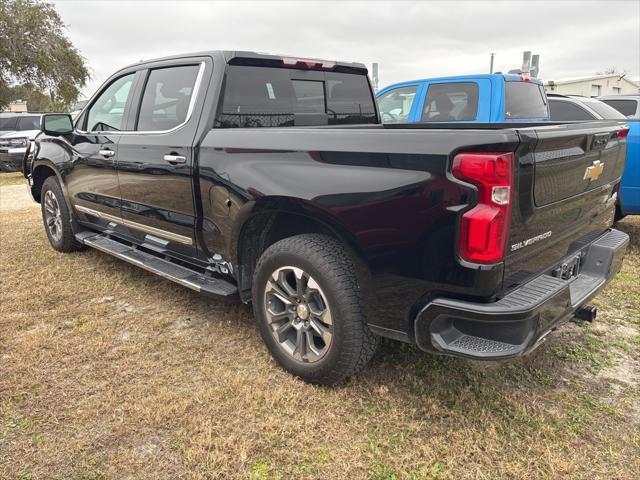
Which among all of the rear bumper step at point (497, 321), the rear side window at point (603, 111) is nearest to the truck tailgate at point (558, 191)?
the rear bumper step at point (497, 321)

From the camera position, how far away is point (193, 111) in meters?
3.22

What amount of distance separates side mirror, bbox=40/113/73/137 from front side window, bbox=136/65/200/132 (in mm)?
1253

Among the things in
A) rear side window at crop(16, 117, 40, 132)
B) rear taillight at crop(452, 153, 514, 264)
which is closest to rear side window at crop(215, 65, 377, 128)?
rear taillight at crop(452, 153, 514, 264)

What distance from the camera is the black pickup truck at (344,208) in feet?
6.77

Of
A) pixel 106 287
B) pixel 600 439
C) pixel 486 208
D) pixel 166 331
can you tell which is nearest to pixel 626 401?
pixel 600 439

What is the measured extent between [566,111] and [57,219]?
250 inches

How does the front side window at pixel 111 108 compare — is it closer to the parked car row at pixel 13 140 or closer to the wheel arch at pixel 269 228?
the wheel arch at pixel 269 228

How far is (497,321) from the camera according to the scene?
6.66 ft

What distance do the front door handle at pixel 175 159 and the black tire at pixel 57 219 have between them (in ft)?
7.33

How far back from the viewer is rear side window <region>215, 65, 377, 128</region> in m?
3.22

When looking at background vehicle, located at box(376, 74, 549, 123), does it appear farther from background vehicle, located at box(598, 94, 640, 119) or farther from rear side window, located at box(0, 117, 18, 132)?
rear side window, located at box(0, 117, 18, 132)

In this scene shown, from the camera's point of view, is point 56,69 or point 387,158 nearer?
point 387,158

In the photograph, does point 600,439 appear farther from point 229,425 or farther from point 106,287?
point 106,287

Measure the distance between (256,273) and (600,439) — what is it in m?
1.95
